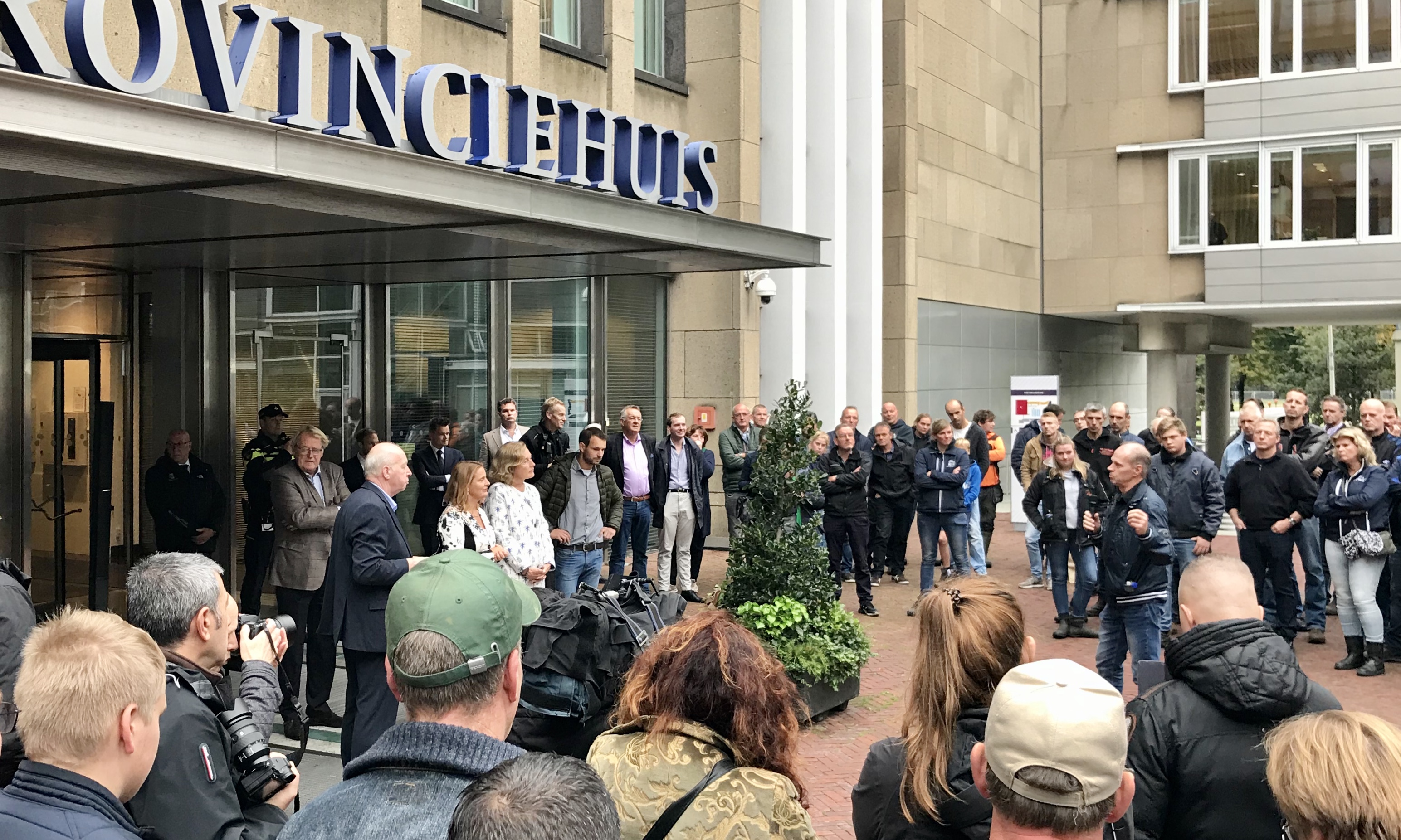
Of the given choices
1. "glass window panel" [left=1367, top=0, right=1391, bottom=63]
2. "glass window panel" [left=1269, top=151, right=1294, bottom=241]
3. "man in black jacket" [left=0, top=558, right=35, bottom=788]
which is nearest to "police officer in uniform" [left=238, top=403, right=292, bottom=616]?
"man in black jacket" [left=0, top=558, right=35, bottom=788]

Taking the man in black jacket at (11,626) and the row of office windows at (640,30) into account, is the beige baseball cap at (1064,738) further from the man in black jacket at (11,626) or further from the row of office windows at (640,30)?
the row of office windows at (640,30)

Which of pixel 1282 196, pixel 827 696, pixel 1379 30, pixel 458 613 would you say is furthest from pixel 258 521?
pixel 1379 30

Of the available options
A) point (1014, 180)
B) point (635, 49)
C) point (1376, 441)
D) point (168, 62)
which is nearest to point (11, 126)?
point (168, 62)

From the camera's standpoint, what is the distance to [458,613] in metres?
2.63

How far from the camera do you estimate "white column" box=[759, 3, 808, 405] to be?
18.4 metres

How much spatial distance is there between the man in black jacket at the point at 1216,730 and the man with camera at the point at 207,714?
2.40 m

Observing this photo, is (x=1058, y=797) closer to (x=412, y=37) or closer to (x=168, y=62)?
(x=168, y=62)

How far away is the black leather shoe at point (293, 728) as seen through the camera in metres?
→ 4.96

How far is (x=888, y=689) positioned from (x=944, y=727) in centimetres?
672

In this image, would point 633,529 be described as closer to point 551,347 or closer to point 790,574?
point 551,347

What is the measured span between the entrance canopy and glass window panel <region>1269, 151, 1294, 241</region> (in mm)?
15943

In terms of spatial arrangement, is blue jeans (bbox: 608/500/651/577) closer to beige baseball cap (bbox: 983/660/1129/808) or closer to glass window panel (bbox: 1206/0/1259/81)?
beige baseball cap (bbox: 983/660/1129/808)

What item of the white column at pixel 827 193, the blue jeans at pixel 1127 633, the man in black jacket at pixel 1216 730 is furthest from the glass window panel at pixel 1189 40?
the man in black jacket at pixel 1216 730

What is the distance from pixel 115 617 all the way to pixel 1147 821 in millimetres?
2847
